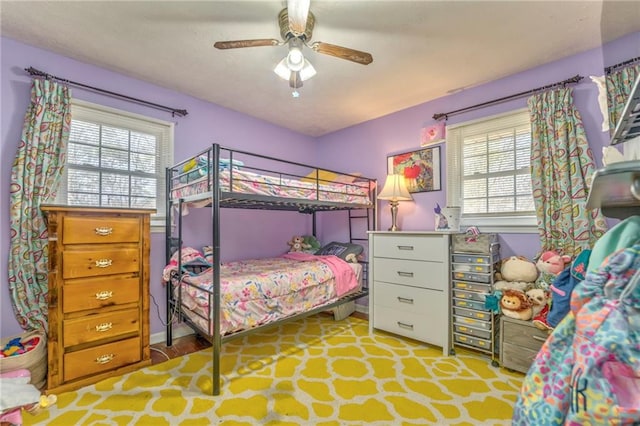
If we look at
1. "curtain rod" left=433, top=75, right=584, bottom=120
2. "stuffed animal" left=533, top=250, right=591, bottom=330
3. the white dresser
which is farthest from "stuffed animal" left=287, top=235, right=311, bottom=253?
"stuffed animal" left=533, top=250, right=591, bottom=330

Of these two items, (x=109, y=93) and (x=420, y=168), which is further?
(x=420, y=168)

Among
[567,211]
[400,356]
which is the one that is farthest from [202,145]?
A: [567,211]

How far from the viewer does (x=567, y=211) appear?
7.29 feet

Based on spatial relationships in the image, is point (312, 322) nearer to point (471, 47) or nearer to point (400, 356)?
point (400, 356)

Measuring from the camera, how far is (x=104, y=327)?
210cm

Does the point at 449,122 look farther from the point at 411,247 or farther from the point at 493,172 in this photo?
the point at 411,247

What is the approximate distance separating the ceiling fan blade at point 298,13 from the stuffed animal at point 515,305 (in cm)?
243

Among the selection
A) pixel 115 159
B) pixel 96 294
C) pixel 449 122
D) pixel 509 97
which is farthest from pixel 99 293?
pixel 509 97

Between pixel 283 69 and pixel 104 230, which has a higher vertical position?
pixel 283 69

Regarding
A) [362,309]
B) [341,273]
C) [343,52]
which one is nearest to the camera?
[343,52]

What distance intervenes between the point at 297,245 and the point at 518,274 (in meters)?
2.49

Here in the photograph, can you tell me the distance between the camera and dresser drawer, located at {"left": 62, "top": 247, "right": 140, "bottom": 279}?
1976 mm

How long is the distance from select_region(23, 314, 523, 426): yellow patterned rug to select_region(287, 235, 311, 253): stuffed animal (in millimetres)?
1411

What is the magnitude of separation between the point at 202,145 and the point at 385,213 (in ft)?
7.73
